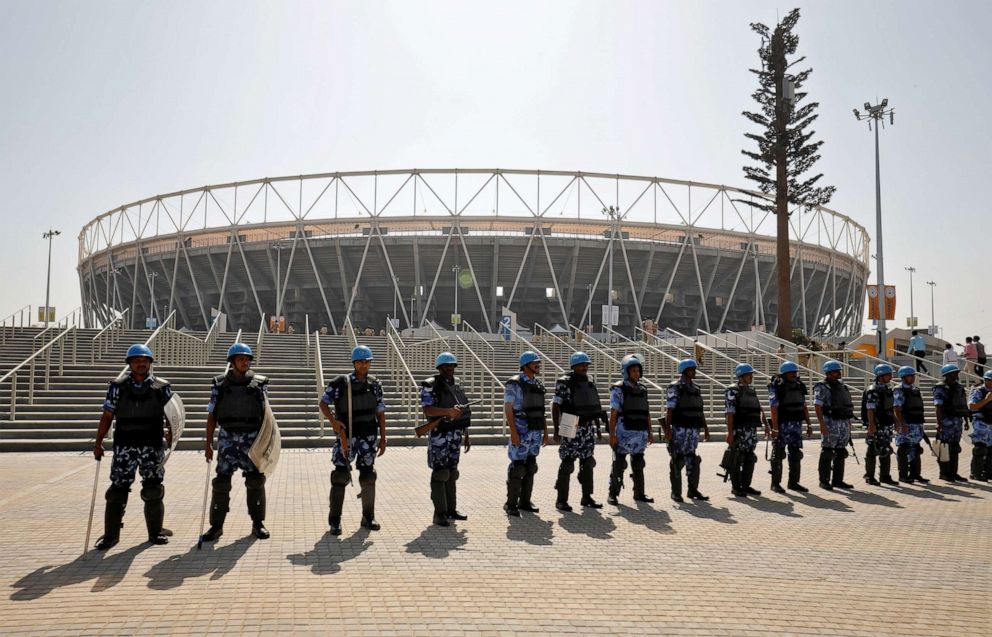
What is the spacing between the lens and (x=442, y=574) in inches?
193

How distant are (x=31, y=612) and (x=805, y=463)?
1055 cm

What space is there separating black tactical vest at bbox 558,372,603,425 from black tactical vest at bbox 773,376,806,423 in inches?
98.6

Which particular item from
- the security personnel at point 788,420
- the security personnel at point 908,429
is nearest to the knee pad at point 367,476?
the security personnel at point 788,420

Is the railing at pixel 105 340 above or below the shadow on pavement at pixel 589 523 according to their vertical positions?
above

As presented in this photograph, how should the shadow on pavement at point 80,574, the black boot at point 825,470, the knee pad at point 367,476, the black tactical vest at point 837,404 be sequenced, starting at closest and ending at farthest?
the shadow on pavement at point 80,574, the knee pad at point 367,476, the black boot at point 825,470, the black tactical vest at point 837,404

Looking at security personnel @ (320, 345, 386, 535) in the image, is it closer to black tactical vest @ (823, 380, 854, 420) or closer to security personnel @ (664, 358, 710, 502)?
security personnel @ (664, 358, 710, 502)

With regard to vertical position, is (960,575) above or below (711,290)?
below

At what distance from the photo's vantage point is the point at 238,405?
6.05 meters

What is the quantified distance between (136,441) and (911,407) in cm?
890

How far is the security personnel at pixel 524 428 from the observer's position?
720 centimetres

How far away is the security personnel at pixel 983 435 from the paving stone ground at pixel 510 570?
2046 mm

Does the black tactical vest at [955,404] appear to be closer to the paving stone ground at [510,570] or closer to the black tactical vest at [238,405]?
the paving stone ground at [510,570]

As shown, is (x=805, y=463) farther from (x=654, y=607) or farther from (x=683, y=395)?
(x=654, y=607)

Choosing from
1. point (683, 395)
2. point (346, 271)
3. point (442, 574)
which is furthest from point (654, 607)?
point (346, 271)
